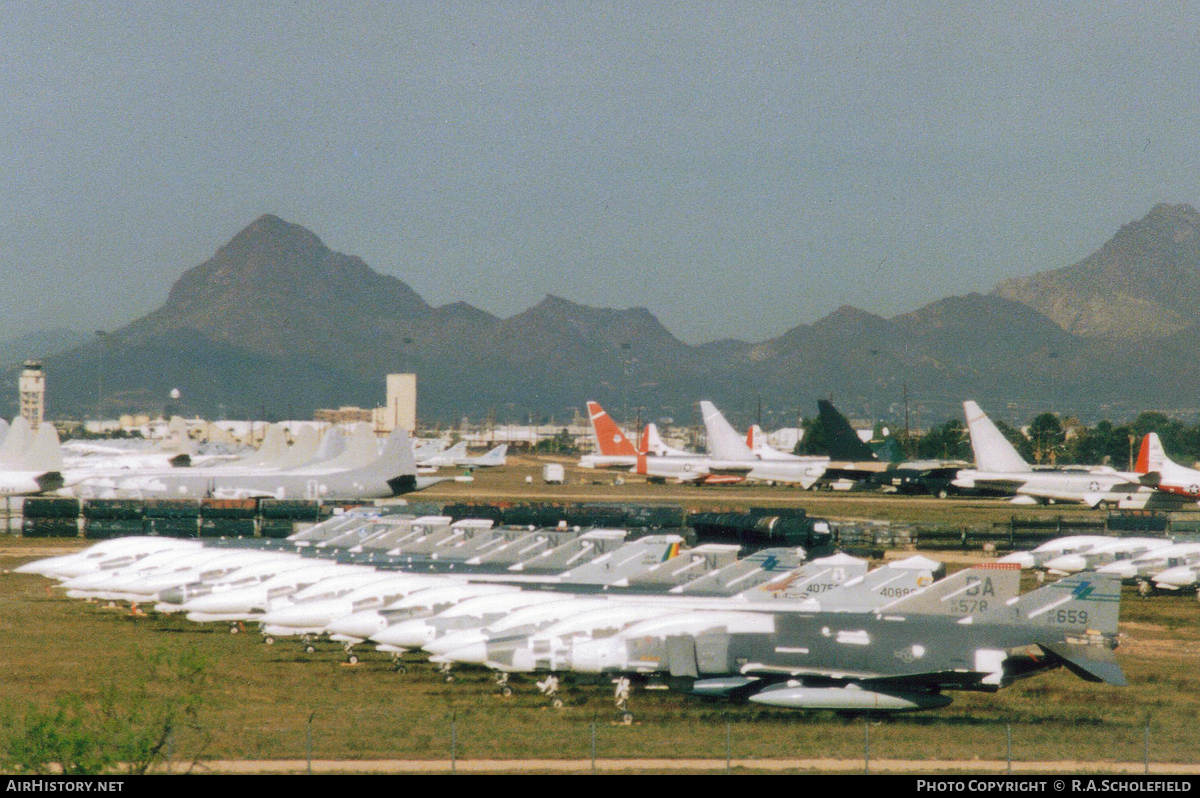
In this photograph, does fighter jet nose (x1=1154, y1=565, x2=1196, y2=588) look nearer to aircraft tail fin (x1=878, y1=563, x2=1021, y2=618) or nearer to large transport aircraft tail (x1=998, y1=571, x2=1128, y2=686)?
large transport aircraft tail (x1=998, y1=571, x2=1128, y2=686)

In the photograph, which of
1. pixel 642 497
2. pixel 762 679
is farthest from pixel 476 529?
pixel 642 497

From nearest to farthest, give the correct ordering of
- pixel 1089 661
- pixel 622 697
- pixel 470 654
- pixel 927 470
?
pixel 1089 661
pixel 622 697
pixel 470 654
pixel 927 470

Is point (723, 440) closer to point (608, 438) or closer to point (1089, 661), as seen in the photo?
point (608, 438)

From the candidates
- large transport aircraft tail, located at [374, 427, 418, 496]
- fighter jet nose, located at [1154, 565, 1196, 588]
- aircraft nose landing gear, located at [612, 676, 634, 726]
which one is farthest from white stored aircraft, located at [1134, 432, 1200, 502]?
aircraft nose landing gear, located at [612, 676, 634, 726]

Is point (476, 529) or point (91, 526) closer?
point (476, 529)

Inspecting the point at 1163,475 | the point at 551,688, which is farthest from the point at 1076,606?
the point at 1163,475

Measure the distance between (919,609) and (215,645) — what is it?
25.3m

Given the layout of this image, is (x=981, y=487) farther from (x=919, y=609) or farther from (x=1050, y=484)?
(x=919, y=609)

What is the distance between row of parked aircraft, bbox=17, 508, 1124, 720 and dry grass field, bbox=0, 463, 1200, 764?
911 mm

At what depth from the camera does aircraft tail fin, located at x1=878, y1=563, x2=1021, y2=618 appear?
34000mm

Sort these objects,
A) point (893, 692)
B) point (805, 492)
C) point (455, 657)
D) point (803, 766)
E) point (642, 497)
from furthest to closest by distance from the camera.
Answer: point (805, 492) < point (642, 497) < point (455, 657) < point (893, 692) < point (803, 766)

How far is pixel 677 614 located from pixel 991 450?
259 ft

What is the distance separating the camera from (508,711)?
33938 millimetres

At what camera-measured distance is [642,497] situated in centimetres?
11644
